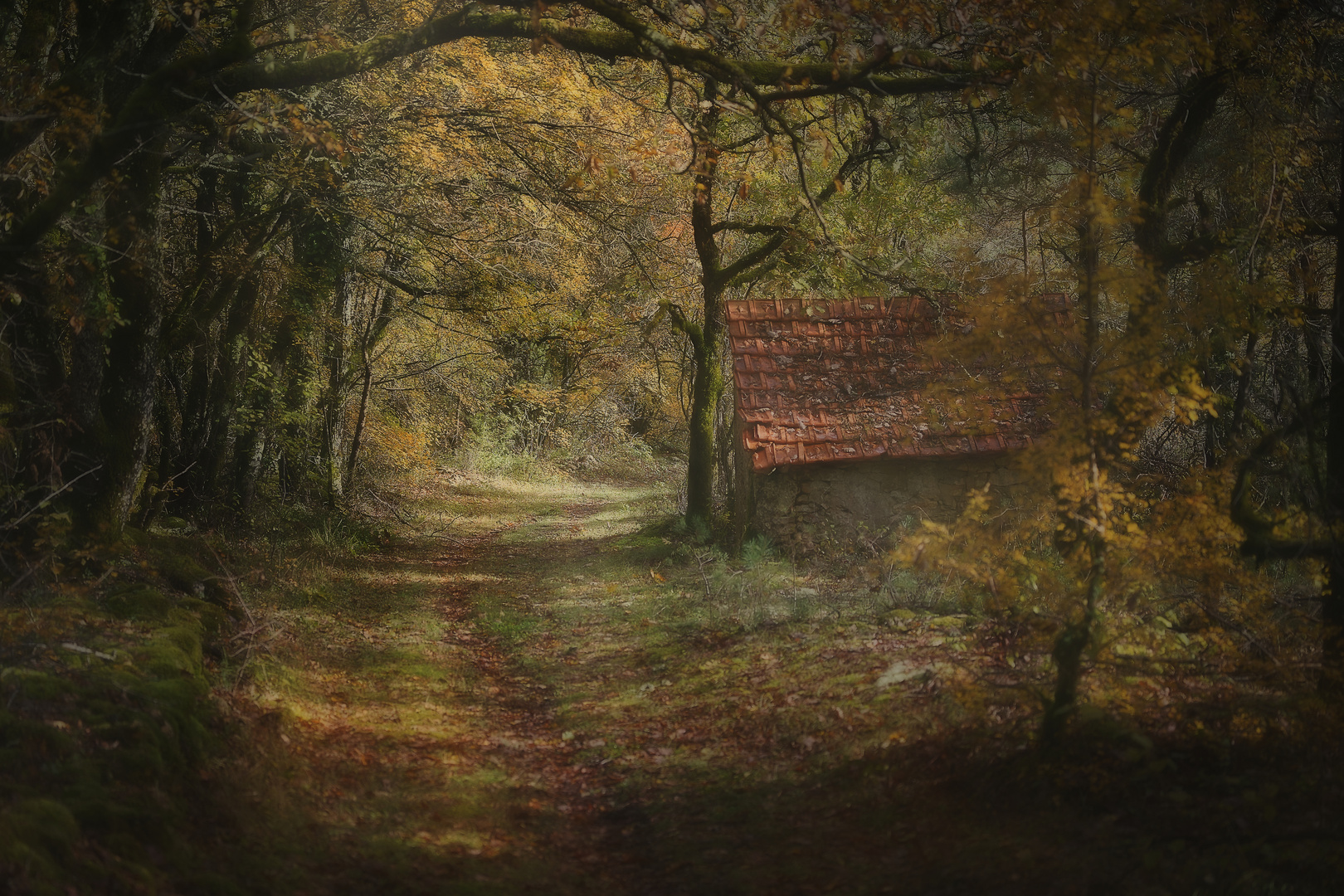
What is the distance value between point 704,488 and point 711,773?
8.72 metres

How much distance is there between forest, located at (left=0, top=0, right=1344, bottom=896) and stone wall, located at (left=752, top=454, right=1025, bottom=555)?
0.23ft

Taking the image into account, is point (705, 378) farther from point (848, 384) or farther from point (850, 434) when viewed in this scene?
point (850, 434)

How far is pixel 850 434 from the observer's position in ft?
39.5

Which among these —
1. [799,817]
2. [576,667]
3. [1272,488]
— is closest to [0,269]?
[576,667]

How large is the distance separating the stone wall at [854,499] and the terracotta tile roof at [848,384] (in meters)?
0.38

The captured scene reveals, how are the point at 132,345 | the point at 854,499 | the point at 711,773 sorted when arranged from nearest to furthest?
the point at 711,773, the point at 132,345, the point at 854,499

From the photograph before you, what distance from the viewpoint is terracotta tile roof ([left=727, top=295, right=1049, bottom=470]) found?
1191 cm

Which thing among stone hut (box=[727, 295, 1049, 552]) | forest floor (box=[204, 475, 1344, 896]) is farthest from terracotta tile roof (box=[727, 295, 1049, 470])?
forest floor (box=[204, 475, 1344, 896])

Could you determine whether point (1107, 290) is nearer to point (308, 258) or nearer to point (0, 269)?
point (0, 269)

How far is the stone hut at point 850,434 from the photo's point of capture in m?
12.0

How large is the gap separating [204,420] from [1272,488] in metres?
13.5

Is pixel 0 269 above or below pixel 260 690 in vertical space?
above

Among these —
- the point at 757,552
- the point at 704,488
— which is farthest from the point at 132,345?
the point at 704,488

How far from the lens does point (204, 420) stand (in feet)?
41.4
